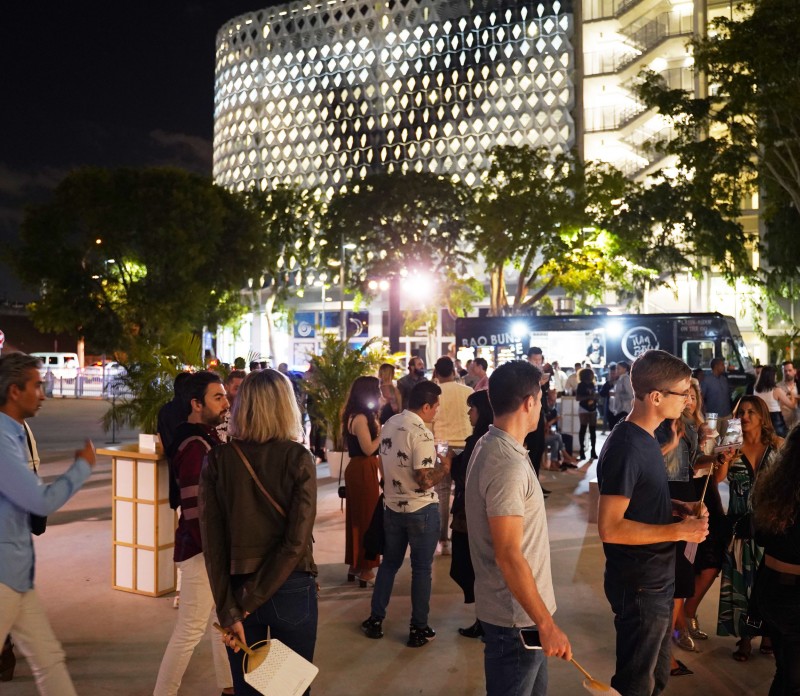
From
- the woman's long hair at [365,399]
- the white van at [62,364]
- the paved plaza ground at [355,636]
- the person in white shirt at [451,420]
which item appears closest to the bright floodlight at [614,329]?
the paved plaza ground at [355,636]

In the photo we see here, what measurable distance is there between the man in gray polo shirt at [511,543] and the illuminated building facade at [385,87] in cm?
6101

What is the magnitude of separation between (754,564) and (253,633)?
129 inches

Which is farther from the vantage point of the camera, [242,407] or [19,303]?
[19,303]

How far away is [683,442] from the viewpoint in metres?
4.68

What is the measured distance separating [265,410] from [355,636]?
120 inches

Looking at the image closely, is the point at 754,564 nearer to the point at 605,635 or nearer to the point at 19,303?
the point at 605,635

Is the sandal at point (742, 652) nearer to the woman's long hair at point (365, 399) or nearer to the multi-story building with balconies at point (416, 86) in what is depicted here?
the woman's long hair at point (365, 399)

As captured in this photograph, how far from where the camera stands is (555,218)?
28.0 meters

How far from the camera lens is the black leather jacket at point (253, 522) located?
2.86m

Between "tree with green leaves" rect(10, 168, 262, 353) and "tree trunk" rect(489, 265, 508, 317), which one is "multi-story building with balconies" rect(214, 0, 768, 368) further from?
"tree with green leaves" rect(10, 168, 262, 353)

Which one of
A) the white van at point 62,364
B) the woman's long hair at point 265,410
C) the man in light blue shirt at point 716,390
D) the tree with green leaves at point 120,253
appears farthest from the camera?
the white van at point 62,364

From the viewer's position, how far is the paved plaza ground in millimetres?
4594

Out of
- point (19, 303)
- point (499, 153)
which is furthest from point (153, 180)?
point (19, 303)

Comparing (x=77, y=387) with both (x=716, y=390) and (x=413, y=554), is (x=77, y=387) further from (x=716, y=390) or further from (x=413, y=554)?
(x=413, y=554)
